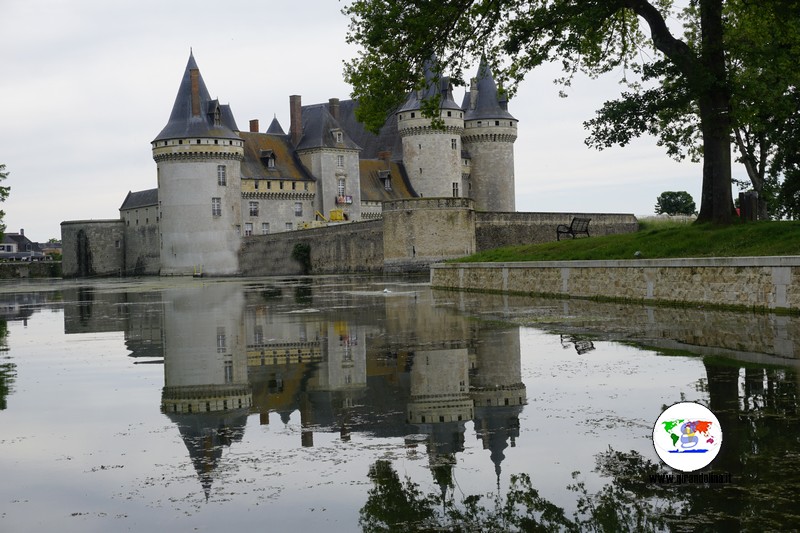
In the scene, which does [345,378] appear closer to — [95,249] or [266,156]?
[266,156]

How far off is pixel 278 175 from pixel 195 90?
9658 millimetres

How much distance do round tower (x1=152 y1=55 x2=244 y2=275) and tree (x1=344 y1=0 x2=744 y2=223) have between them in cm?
5372

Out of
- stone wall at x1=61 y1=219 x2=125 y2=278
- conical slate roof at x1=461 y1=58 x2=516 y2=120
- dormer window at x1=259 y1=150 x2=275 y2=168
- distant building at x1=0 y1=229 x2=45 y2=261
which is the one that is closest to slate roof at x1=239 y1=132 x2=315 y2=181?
dormer window at x1=259 y1=150 x2=275 y2=168

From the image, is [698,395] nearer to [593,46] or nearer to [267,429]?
[267,429]

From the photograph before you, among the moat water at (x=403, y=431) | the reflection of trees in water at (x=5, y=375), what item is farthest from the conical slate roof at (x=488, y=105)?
the reflection of trees in water at (x=5, y=375)

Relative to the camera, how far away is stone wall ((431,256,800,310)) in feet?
47.2

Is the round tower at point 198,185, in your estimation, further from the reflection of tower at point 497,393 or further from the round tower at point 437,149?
the reflection of tower at point 497,393

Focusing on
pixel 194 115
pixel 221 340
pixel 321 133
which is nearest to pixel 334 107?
pixel 321 133

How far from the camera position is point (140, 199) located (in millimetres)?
86562

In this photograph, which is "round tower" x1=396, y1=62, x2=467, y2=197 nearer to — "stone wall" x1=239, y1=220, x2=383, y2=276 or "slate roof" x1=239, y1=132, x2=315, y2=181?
"slate roof" x1=239, y1=132, x2=315, y2=181

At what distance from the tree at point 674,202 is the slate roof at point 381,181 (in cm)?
3755

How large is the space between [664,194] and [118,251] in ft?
195

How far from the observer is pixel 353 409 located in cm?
725

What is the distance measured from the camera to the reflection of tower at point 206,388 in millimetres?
6223
